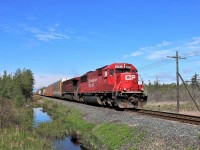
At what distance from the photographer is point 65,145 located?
60.2ft

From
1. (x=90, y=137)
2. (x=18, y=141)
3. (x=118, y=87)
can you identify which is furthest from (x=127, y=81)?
(x=18, y=141)

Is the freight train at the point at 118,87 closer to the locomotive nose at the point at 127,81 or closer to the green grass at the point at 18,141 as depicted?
the locomotive nose at the point at 127,81

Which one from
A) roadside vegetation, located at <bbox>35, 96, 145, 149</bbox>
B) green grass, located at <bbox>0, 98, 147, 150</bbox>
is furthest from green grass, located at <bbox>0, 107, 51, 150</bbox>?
roadside vegetation, located at <bbox>35, 96, 145, 149</bbox>

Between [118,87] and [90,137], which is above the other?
[118,87]

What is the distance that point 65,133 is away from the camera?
22500 millimetres

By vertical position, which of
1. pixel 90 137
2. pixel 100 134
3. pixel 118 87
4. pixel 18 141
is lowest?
pixel 90 137

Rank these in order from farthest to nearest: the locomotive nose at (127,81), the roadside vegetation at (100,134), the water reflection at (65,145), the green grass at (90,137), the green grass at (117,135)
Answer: the locomotive nose at (127,81)
the water reflection at (65,145)
the roadside vegetation at (100,134)
the green grass at (117,135)
the green grass at (90,137)

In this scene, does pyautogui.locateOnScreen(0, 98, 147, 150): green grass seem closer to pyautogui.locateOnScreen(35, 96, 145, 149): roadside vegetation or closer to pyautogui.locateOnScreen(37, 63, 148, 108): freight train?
pyautogui.locateOnScreen(35, 96, 145, 149): roadside vegetation

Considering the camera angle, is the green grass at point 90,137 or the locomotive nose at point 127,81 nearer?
the green grass at point 90,137

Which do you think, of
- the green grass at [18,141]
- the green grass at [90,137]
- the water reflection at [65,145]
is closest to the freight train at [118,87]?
the green grass at [90,137]

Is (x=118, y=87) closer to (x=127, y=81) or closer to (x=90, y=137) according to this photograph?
(x=127, y=81)

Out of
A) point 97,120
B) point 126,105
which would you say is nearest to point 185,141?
point 97,120

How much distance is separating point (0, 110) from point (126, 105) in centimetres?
1029

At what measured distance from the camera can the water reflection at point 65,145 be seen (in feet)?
57.2
